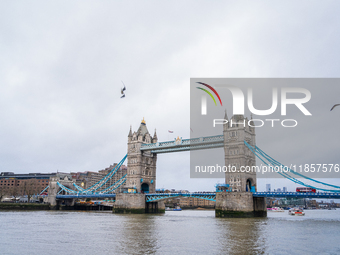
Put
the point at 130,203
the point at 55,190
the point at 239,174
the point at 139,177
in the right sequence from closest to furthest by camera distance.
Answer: the point at 239,174, the point at 130,203, the point at 139,177, the point at 55,190

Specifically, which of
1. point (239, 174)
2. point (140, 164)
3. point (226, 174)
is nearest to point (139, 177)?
point (140, 164)

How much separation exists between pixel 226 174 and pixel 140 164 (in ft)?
73.0

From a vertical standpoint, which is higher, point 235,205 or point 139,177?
point 139,177

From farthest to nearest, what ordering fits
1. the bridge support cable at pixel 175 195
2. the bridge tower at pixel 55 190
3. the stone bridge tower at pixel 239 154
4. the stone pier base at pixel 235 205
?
the bridge tower at pixel 55 190 → the bridge support cable at pixel 175 195 → the stone bridge tower at pixel 239 154 → the stone pier base at pixel 235 205

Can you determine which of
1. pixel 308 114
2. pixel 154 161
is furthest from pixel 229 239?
pixel 154 161

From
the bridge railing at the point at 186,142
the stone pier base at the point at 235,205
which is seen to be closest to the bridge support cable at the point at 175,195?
the stone pier base at the point at 235,205

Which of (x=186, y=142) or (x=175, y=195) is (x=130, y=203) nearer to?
(x=175, y=195)

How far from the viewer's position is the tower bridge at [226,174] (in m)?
51.8

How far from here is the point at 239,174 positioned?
54.9 m

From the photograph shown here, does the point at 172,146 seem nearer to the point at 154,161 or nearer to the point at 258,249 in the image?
the point at 154,161

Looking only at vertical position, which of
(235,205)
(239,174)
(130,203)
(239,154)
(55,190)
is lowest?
(130,203)

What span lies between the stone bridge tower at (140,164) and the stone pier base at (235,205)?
2261 cm

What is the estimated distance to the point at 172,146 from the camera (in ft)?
221

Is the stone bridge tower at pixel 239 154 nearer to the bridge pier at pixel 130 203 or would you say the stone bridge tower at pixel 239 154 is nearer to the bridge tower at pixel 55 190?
the bridge pier at pixel 130 203
